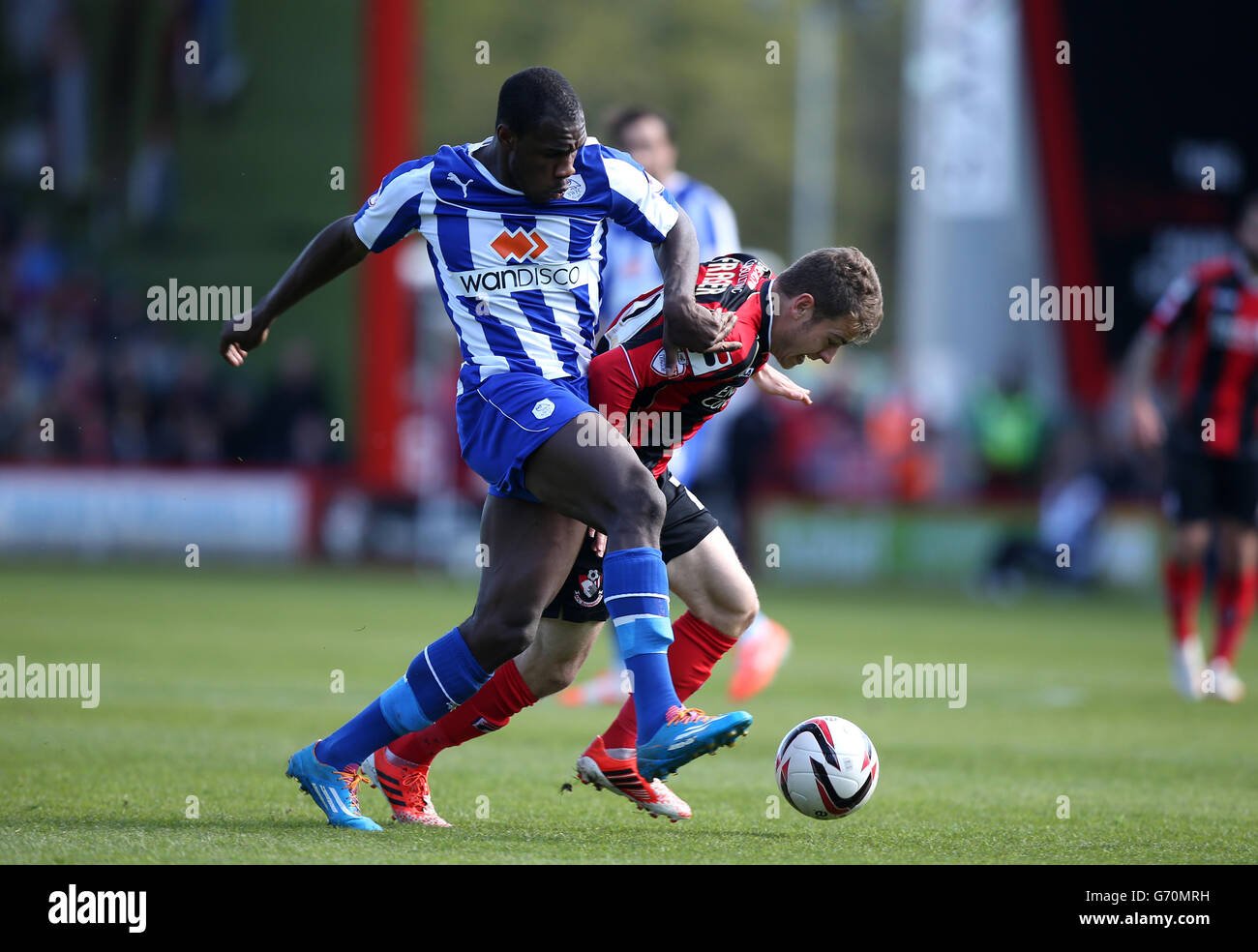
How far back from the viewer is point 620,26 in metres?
53.3

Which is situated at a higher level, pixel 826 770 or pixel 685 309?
pixel 685 309

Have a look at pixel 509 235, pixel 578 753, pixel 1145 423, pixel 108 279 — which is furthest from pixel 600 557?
pixel 108 279

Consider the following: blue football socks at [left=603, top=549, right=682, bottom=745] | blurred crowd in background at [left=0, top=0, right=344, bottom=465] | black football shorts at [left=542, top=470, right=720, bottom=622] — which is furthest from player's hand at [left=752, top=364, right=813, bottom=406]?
blurred crowd in background at [left=0, top=0, right=344, bottom=465]

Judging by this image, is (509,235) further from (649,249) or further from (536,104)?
(649,249)

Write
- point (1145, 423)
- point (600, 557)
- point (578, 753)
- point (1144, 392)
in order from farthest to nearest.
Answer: point (1144, 392) < point (1145, 423) < point (578, 753) < point (600, 557)

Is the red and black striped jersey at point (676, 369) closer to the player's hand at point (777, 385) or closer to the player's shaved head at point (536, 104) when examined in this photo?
the player's hand at point (777, 385)

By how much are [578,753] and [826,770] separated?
2.23m

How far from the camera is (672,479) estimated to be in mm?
5578

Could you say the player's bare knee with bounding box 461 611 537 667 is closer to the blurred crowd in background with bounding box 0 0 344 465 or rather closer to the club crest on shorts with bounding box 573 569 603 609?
the club crest on shorts with bounding box 573 569 603 609

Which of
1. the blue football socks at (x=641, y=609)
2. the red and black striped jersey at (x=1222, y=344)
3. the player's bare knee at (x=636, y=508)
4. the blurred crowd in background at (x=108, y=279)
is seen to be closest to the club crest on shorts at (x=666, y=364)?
the player's bare knee at (x=636, y=508)

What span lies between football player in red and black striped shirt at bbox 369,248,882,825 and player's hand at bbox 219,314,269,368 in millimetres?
1086

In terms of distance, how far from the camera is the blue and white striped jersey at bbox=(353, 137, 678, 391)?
5.09 m

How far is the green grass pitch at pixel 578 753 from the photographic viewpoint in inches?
192
